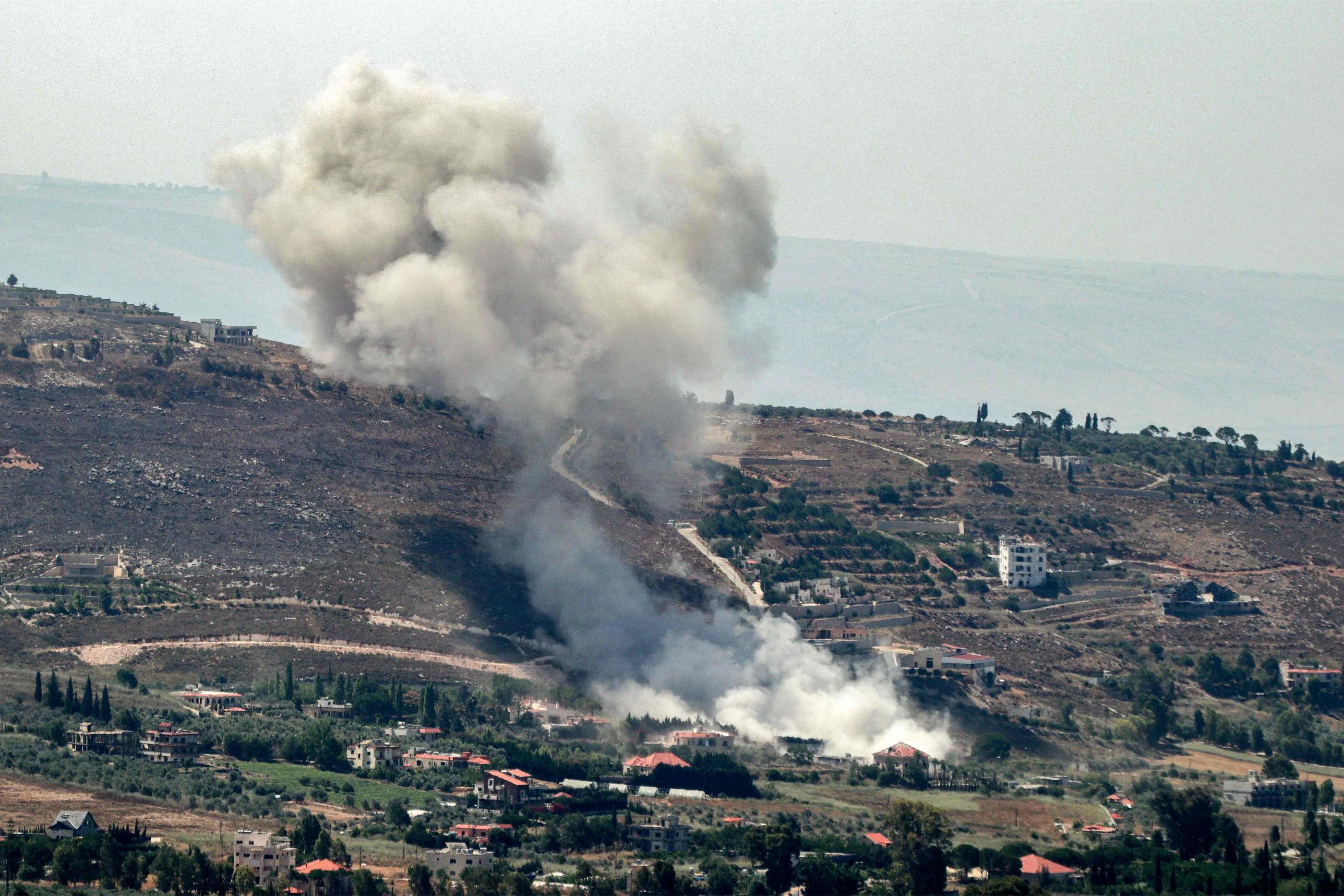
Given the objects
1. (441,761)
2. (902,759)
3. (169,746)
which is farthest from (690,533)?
(169,746)

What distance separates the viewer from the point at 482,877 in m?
85.0

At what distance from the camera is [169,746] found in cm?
10175

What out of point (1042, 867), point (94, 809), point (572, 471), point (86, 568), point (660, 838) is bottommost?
point (1042, 867)

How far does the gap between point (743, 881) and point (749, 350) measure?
4644 cm

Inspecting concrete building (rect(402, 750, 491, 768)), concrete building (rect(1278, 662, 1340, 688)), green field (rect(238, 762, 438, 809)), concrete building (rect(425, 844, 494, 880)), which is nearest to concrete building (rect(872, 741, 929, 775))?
concrete building (rect(402, 750, 491, 768))

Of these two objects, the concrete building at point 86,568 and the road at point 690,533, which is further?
the road at point 690,533

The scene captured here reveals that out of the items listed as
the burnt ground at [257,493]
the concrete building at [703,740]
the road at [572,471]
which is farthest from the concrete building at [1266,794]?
the road at [572,471]

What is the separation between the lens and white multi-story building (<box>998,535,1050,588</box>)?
144 metres

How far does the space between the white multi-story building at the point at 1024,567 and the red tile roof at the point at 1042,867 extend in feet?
166

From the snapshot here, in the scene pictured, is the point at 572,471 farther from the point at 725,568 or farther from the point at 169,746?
the point at 169,746

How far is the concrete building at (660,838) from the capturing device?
309ft

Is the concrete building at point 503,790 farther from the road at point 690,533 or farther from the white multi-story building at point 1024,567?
the white multi-story building at point 1024,567

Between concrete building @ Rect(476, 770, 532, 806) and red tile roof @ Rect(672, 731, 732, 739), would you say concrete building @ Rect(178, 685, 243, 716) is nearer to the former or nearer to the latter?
concrete building @ Rect(476, 770, 532, 806)

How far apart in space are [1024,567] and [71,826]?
A: 69684 mm
